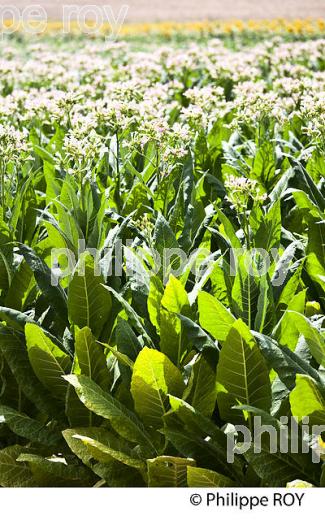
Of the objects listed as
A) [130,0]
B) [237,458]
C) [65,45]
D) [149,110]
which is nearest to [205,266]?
[237,458]

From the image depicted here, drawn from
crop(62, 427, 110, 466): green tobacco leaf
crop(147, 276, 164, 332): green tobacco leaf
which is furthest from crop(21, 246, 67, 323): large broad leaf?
crop(62, 427, 110, 466): green tobacco leaf

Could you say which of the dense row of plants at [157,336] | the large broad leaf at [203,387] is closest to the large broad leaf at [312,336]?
the dense row of plants at [157,336]

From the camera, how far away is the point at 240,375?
310cm

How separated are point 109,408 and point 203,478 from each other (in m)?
0.42

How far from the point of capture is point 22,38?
16688mm

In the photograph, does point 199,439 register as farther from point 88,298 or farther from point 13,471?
point 13,471

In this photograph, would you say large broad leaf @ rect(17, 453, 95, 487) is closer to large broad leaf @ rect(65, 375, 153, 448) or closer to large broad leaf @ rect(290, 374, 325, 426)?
large broad leaf @ rect(65, 375, 153, 448)

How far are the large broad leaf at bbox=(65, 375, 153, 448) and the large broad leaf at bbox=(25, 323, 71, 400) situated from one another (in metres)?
0.18

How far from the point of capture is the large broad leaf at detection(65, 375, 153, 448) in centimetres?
319

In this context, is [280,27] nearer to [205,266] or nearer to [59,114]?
[59,114]

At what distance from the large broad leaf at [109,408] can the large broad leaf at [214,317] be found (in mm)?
431

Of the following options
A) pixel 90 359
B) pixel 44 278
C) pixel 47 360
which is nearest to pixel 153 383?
pixel 90 359

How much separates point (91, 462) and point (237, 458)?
0.61 meters

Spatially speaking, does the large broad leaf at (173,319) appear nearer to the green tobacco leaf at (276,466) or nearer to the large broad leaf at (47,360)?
the large broad leaf at (47,360)
